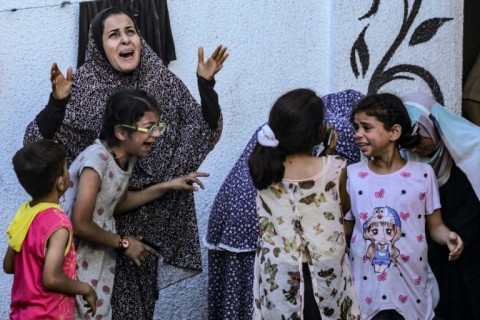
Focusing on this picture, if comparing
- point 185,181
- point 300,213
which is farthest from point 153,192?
point 300,213

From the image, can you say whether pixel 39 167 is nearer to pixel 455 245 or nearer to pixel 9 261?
pixel 9 261

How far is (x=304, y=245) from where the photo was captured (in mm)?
4391

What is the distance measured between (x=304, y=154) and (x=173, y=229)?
1041mm

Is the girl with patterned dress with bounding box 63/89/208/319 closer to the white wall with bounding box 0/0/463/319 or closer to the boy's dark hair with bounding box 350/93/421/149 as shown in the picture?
the boy's dark hair with bounding box 350/93/421/149

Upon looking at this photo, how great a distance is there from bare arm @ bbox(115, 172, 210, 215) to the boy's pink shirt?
→ 60cm

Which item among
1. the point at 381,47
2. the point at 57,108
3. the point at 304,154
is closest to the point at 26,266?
the point at 57,108

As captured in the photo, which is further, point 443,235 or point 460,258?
point 460,258

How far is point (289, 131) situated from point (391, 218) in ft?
2.64

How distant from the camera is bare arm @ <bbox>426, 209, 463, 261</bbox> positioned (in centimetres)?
480

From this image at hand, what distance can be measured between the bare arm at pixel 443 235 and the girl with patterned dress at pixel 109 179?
1.09m

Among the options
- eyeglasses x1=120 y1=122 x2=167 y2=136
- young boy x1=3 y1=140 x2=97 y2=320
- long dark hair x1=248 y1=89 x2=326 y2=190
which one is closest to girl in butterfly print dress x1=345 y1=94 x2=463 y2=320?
long dark hair x1=248 y1=89 x2=326 y2=190

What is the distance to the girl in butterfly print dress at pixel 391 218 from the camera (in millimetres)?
4875

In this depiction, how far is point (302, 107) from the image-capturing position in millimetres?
4359

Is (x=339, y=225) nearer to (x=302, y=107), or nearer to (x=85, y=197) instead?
(x=302, y=107)
